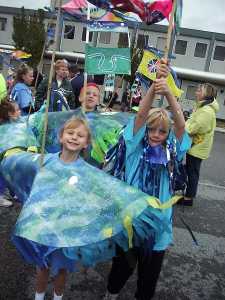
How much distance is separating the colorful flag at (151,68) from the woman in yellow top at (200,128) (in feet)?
8.69

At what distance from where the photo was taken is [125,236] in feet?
7.57

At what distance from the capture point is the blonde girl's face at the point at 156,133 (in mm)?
2672

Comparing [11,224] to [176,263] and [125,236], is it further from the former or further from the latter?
[125,236]

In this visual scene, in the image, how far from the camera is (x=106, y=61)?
2.98m

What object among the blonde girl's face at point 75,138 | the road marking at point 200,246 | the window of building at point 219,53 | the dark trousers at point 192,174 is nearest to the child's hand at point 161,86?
the blonde girl's face at point 75,138

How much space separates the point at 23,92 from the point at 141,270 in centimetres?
355

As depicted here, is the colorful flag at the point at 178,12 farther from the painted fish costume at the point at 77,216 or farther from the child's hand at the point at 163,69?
the painted fish costume at the point at 77,216

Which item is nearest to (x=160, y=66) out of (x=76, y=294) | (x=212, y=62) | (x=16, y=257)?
(x=76, y=294)

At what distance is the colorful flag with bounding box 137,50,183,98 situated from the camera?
10.1 ft

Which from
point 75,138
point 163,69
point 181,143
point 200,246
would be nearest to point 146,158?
point 181,143

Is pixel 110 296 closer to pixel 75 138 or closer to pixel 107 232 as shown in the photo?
pixel 107 232

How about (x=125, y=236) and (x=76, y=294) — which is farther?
(x=76, y=294)

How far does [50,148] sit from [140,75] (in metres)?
1.01

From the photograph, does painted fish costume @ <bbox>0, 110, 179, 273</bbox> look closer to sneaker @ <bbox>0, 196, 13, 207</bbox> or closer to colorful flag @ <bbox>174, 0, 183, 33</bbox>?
colorful flag @ <bbox>174, 0, 183, 33</bbox>
